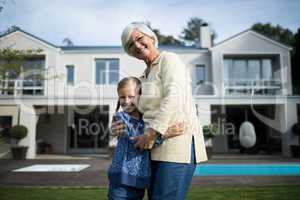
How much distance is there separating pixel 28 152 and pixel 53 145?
324 cm

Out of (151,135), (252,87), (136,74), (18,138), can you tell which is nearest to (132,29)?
(151,135)

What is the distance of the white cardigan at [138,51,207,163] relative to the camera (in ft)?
5.49

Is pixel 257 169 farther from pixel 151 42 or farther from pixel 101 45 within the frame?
pixel 101 45

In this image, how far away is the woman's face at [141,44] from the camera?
6.21 ft

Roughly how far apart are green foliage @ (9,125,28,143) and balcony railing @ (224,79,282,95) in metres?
11.7

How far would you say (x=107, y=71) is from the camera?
18.9m

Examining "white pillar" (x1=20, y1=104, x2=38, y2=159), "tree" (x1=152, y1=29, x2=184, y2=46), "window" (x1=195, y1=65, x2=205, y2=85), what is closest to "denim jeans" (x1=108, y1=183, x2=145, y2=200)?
"white pillar" (x1=20, y1=104, x2=38, y2=159)

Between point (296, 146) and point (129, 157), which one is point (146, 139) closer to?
point (129, 157)

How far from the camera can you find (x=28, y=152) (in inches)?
596

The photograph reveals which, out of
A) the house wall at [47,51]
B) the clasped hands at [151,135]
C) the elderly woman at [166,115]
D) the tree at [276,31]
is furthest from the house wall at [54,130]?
the tree at [276,31]

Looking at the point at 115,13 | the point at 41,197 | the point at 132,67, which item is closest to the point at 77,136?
the point at 132,67

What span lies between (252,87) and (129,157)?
58.8 ft

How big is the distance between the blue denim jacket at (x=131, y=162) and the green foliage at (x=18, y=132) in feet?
46.6

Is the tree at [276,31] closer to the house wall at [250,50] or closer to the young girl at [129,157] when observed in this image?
the house wall at [250,50]
